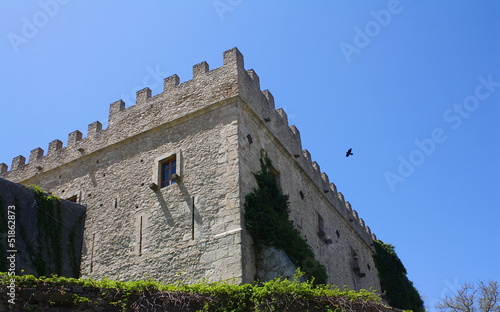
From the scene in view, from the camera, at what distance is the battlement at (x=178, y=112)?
567 inches

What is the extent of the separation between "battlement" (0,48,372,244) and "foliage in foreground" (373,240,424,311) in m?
8.19

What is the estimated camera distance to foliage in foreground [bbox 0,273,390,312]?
8.44 metres

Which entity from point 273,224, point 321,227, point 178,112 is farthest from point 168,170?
point 321,227

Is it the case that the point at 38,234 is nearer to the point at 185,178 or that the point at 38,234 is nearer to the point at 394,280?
the point at 185,178

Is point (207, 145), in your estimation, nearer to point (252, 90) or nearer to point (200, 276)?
point (252, 90)

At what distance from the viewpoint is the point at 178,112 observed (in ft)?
48.1

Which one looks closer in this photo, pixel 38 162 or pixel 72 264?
pixel 72 264

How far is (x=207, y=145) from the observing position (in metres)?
13.5

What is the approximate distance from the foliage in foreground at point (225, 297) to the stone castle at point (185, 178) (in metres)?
1.75

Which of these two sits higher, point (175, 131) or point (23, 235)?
point (175, 131)

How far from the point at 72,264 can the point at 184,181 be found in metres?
4.06

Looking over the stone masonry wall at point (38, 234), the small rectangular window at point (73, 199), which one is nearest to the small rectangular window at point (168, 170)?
the stone masonry wall at point (38, 234)

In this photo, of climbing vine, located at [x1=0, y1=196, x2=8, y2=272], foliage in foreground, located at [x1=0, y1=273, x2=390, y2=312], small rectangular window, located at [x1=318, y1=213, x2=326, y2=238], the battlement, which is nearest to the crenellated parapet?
the battlement

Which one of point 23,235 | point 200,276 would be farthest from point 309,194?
point 23,235
